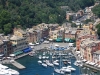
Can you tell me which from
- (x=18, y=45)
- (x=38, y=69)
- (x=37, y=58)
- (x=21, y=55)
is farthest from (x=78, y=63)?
(x=18, y=45)

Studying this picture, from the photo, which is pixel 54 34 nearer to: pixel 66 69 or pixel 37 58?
pixel 37 58

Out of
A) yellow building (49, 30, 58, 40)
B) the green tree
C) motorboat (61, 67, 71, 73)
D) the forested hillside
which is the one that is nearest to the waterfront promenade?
yellow building (49, 30, 58, 40)

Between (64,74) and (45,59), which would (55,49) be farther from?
(64,74)

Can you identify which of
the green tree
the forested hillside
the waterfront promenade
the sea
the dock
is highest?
the forested hillside

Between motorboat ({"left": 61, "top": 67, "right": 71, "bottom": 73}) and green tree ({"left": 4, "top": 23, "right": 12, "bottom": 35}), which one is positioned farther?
green tree ({"left": 4, "top": 23, "right": 12, "bottom": 35})

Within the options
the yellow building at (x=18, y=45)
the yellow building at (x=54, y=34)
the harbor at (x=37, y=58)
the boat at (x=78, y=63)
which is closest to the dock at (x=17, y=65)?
the harbor at (x=37, y=58)

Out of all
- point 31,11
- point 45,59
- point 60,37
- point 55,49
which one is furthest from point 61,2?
point 45,59

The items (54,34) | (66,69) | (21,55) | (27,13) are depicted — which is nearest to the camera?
(66,69)

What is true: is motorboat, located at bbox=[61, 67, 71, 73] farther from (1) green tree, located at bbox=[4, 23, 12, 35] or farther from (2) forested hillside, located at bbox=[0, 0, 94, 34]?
(2) forested hillside, located at bbox=[0, 0, 94, 34]
